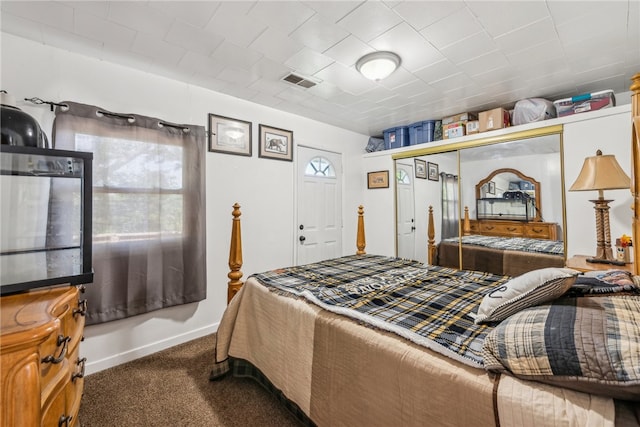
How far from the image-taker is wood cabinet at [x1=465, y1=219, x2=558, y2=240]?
275 cm

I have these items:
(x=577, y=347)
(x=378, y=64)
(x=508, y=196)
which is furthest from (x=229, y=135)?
(x=508, y=196)

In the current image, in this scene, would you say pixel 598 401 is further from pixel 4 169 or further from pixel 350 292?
pixel 4 169

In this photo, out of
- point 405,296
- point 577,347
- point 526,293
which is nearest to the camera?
point 577,347

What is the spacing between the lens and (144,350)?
231cm

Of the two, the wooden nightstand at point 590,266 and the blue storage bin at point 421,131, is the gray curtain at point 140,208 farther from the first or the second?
the wooden nightstand at point 590,266

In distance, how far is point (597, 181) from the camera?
205 cm

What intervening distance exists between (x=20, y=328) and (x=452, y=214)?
3.73 m

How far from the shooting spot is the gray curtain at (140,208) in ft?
6.70

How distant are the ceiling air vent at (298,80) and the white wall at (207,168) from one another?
28.5 inches

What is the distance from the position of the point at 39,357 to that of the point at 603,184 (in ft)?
10.9

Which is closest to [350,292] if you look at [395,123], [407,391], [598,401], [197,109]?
[407,391]

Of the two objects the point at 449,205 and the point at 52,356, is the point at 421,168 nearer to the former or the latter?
the point at 449,205

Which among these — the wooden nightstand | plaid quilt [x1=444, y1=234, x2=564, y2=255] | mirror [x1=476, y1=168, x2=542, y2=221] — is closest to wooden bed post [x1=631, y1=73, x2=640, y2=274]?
the wooden nightstand

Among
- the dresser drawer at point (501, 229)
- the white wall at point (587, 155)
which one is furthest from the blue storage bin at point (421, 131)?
the dresser drawer at point (501, 229)
